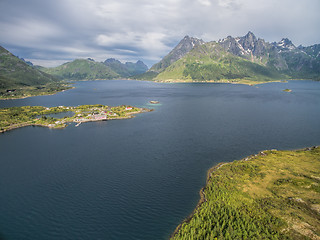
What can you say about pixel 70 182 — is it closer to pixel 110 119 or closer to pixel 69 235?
pixel 69 235

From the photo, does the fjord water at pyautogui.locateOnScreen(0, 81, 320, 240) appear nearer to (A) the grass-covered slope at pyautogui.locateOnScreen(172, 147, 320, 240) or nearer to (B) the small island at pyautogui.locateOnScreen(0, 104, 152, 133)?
(A) the grass-covered slope at pyautogui.locateOnScreen(172, 147, 320, 240)

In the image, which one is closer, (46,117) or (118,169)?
(118,169)

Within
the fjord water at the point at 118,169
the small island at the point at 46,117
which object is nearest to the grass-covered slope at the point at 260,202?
the fjord water at the point at 118,169

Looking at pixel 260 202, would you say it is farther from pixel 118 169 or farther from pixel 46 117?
pixel 46 117

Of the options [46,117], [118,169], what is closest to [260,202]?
[118,169]

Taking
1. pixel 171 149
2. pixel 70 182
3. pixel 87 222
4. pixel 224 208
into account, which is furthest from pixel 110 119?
pixel 224 208

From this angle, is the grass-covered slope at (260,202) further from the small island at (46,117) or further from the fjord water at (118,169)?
the small island at (46,117)
